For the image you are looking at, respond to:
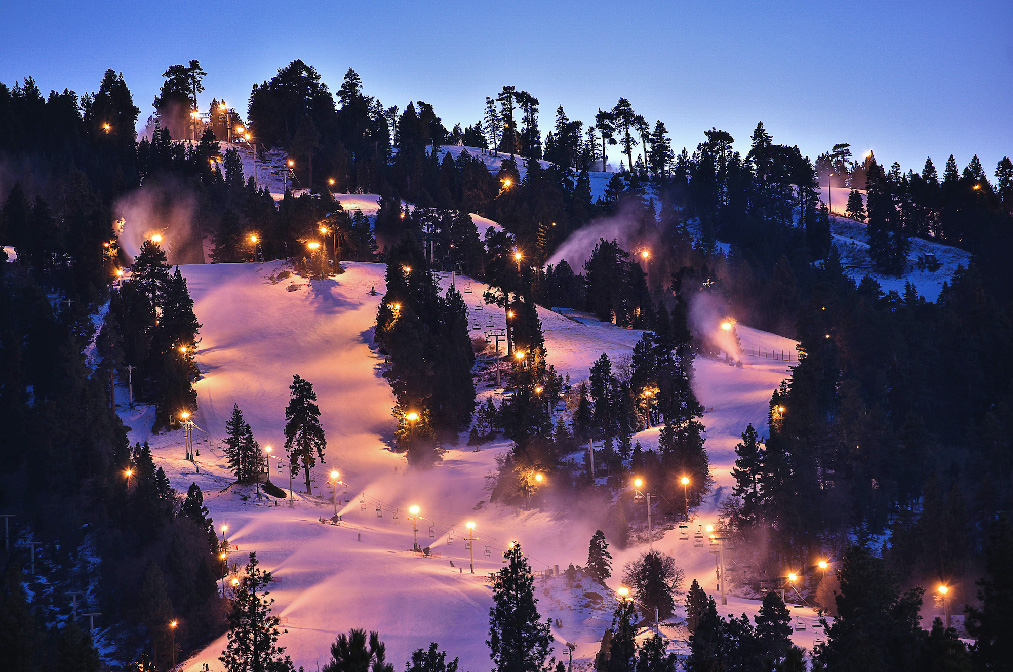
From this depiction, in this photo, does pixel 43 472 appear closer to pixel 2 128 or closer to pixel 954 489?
pixel 954 489

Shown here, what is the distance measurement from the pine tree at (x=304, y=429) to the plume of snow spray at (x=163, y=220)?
46.7 meters

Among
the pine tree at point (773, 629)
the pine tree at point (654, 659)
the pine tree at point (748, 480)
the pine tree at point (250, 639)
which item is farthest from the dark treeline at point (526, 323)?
the pine tree at point (654, 659)

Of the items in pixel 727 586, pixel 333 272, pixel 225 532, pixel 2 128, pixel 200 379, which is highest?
pixel 2 128

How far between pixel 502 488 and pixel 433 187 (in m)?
76.0

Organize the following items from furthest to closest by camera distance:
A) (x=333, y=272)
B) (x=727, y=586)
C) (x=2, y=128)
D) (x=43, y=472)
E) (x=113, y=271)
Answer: (x=2, y=128)
(x=333, y=272)
(x=113, y=271)
(x=43, y=472)
(x=727, y=586)

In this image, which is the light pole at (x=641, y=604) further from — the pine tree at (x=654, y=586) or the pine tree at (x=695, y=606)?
the pine tree at (x=695, y=606)

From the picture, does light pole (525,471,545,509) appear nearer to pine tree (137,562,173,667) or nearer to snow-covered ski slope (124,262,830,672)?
snow-covered ski slope (124,262,830,672)

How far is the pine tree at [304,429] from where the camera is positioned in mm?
59656

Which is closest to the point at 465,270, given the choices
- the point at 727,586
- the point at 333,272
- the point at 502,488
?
the point at 333,272

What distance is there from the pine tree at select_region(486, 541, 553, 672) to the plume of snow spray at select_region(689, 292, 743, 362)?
48.9 meters

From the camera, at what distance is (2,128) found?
10950 centimetres

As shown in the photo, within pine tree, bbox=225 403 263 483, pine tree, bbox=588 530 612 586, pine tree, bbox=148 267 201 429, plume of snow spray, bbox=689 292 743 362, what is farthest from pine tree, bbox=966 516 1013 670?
pine tree, bbox=148 267 201 429

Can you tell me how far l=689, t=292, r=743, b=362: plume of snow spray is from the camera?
80.8 metres

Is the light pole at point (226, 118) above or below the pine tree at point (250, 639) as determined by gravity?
above
